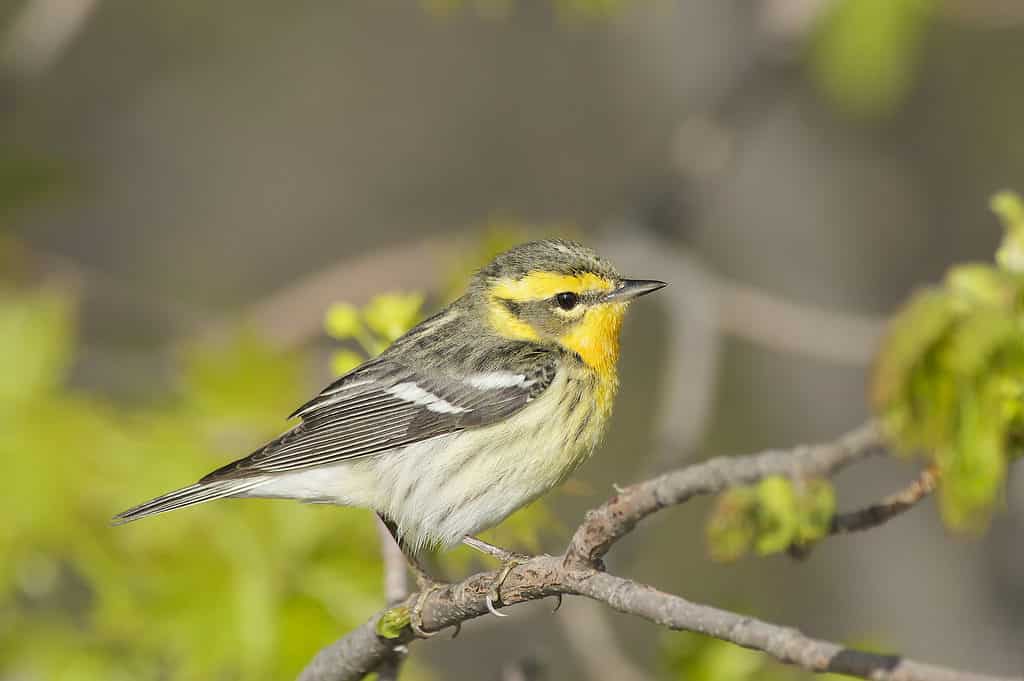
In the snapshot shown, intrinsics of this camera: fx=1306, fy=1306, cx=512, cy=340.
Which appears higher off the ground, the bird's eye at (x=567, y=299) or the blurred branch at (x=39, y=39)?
the blurred branch at (x=39, y=39)

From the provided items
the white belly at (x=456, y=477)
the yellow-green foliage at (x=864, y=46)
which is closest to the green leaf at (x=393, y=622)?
the white belly at (x=456, y=477)

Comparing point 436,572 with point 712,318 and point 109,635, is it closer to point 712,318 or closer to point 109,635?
point 109,635

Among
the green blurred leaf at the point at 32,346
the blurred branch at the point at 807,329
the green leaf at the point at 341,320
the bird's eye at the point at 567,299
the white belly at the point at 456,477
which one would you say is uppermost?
the green blurred leaf at the point at 32,346

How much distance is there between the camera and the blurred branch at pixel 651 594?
2.05 metres

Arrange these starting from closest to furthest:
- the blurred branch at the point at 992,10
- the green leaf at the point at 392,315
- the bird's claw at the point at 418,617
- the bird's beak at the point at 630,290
Answer: 1. the bird's claw at the point at 418,617
2. the green leaf at the point at 392,315
3. the bird's beak at the point at 630,290
4. the blurred branch at the point at 992,10

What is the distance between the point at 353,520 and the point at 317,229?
7749 millimetres

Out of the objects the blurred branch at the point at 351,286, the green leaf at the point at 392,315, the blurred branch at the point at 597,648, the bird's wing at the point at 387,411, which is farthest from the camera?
the blurred branch at the point at 351,286

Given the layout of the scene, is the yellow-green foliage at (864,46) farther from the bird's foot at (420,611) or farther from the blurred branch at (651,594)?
the bird's foot at (420,611)

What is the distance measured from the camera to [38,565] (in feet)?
15.5

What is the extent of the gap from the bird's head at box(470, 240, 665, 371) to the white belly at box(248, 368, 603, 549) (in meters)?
0.33

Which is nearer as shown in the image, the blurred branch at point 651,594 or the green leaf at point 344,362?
the blurred branch at point 651,594

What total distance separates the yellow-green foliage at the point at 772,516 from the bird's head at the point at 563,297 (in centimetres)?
116

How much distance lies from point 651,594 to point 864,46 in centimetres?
421

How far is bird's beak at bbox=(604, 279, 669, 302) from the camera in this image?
4.12m
